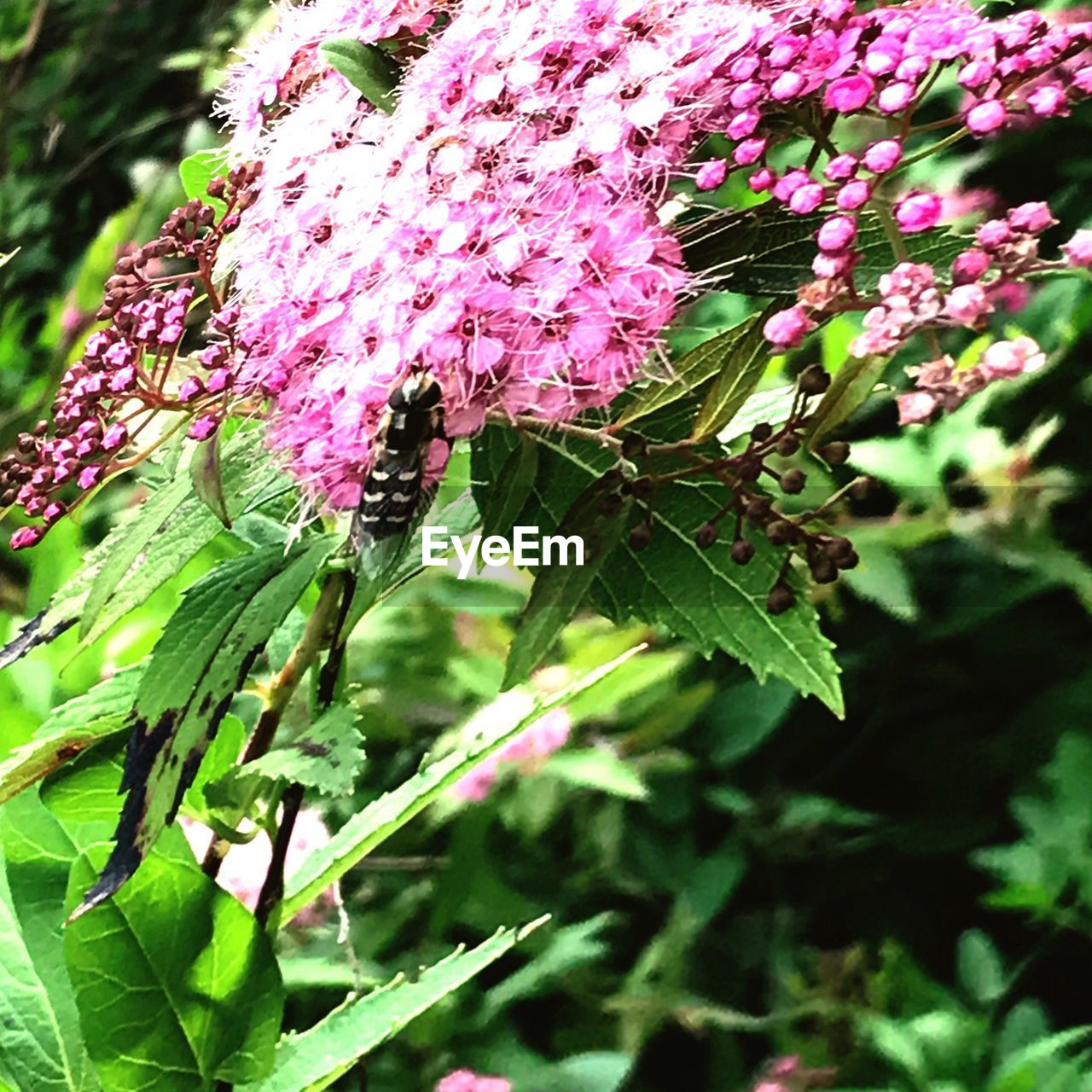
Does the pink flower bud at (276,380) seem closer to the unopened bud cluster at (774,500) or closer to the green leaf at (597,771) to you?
the unopened bud cluster at (774,500)

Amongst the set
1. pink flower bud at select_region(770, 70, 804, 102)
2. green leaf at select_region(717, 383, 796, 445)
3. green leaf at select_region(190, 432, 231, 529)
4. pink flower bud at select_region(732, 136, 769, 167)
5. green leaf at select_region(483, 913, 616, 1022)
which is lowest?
green leaf at select_region(483, 913, 616, 1022)

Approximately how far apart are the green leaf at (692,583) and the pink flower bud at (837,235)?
2.9 inches

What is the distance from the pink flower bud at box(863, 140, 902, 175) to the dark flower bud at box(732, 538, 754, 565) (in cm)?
9

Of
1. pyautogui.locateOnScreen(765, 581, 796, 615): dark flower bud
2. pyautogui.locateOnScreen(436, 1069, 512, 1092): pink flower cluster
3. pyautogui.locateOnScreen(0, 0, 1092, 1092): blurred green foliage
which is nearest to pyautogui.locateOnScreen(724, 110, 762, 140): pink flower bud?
pyautogui.locateOnScreen(765, 581, 796, 615): dark flower bud

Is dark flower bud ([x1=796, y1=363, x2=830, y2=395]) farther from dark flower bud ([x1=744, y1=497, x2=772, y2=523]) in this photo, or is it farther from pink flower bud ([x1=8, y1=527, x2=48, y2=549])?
pink flower bud ([x1=8, y1=527, x2=48, y2=549])

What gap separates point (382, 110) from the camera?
28 centimetres

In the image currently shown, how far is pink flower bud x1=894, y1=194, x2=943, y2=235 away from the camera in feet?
0.79

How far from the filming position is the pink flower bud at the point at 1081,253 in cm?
24

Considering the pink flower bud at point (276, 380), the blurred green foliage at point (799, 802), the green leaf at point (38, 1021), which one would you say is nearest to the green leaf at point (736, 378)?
the pink flower bud at point (276, 380)

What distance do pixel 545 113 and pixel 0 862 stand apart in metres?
0.34

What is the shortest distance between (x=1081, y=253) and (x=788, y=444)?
0.23 feet

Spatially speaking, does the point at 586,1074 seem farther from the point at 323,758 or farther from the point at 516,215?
the point at 516,215

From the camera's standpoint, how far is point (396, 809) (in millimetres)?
370

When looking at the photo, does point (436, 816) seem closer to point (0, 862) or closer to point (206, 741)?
point (0, 862)
